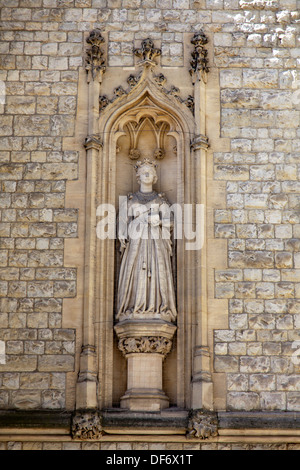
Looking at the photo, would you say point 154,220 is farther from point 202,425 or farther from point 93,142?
point 202,425

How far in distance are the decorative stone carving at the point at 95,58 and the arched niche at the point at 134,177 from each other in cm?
48

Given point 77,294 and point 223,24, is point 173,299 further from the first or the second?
point 223,24

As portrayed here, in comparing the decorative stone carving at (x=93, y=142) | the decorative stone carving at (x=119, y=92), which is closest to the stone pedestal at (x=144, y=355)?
the decorative stone carving at (x=93, y=142)

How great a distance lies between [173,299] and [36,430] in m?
2.45

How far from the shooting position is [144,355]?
13.2 metres

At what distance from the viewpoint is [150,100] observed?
46.9ft

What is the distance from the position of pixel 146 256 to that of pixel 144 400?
190cm

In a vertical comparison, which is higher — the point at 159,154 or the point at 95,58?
the point at 95,58

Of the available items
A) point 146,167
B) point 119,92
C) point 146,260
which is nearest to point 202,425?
point 146,260

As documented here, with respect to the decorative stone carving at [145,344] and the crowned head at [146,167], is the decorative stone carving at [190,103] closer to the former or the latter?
the crowned head at [146,167]

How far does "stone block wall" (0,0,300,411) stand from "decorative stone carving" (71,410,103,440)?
404 millimetres

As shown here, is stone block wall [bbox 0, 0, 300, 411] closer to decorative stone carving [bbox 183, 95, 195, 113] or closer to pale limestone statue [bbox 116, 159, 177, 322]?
decorative stone carving [bbox 183, 95, 195, 113]

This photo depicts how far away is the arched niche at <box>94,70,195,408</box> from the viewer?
13305 mm

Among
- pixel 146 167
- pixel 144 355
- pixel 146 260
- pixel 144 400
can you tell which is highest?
pixel 146 167
